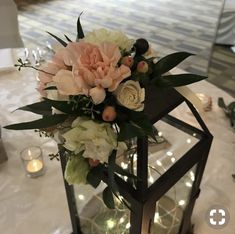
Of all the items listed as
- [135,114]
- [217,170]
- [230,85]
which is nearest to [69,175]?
[135,114]

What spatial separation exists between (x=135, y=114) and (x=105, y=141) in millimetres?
64

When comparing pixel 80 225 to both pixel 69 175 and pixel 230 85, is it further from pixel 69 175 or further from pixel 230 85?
pixel 230 85

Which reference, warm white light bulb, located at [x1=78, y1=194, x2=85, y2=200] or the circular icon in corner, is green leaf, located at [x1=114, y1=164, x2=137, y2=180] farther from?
the circular icon in corner

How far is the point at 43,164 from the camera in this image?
3.24ft

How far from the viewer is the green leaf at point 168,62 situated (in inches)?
20.6

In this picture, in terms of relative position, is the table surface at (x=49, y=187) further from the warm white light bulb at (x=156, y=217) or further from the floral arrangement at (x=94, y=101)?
the floral arrangement at (x=94, y=101)

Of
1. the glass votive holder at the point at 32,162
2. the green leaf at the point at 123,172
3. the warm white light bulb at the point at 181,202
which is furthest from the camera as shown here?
the glass votive holder at the point at 32,162

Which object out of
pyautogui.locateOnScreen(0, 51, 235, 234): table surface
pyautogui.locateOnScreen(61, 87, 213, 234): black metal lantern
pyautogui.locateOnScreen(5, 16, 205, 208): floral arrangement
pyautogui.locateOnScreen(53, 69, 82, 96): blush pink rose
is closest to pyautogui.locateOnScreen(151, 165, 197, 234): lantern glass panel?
pyautogui.locateOnScreen(61, 87, 213, 234): black metal lantern

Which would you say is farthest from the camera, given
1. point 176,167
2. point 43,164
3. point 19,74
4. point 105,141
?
point 19,74

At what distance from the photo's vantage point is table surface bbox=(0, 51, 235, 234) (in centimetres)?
86

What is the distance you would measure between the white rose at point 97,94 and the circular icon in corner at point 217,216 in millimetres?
600

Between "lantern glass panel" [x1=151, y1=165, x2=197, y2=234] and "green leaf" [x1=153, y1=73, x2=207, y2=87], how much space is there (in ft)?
0.77

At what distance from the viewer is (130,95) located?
1.46 feet

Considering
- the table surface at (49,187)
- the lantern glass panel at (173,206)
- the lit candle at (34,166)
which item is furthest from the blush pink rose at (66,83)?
the lit candle at (34,166)
